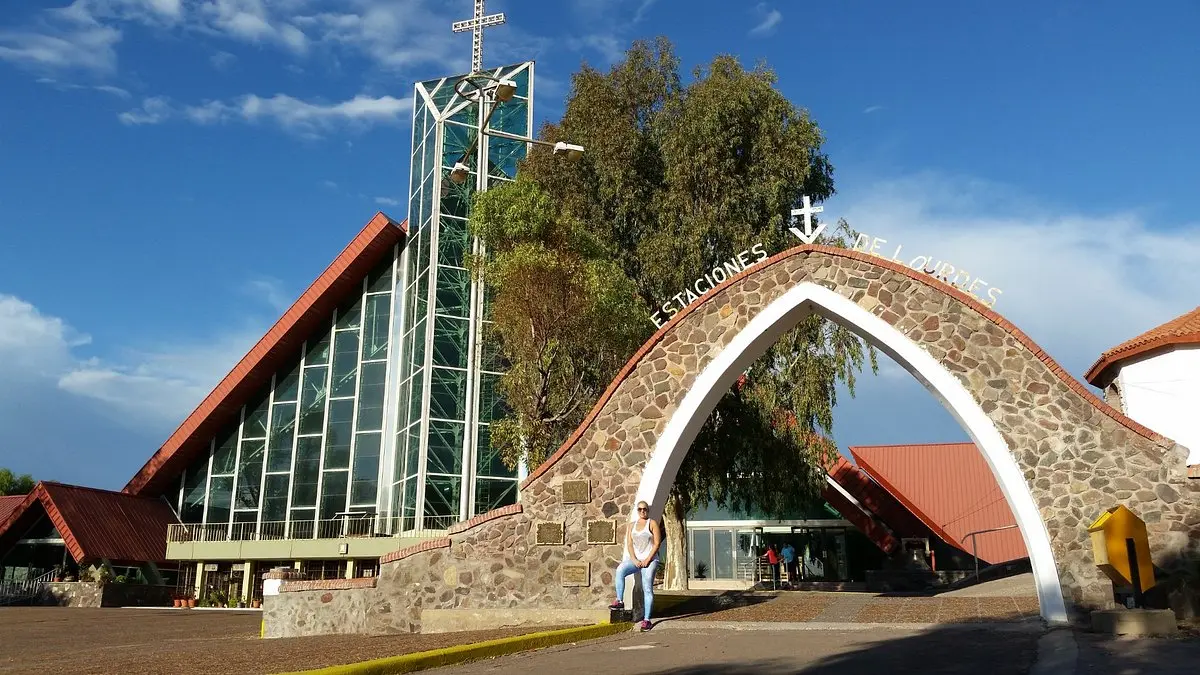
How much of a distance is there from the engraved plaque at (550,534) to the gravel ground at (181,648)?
1436 mm

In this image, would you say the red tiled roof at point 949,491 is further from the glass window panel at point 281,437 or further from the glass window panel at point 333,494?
the glass window panel at point 281,437

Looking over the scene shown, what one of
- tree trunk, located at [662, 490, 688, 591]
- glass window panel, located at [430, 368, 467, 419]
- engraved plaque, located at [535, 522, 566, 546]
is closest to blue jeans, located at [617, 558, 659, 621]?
engraved plaque, located at [535, 522, 566, 546]

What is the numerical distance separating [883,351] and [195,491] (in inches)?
890

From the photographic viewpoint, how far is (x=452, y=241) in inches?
1008

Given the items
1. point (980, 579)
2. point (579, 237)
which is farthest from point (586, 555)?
point (980, 579)

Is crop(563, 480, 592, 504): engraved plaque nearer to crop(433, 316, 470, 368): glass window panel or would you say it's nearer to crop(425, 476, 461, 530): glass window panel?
crop(425, 476, 461, 530): glass window panel

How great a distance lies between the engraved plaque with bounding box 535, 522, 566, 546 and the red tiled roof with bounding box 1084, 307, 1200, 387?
1195 cm

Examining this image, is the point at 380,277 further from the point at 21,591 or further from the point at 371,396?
the point at 21,591

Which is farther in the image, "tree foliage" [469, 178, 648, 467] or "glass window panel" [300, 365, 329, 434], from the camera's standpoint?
"glass window panel" [300, 365, 329, 434]

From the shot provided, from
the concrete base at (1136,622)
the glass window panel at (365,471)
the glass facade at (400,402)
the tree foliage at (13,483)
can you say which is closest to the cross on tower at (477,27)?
the glass facade at (400,402)

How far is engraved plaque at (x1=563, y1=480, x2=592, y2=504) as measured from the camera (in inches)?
476

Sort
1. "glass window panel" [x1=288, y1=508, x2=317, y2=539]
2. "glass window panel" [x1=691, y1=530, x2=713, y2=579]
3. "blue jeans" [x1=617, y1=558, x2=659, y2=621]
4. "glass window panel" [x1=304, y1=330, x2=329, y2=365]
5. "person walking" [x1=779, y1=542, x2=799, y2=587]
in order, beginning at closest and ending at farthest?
"blue jeans" [x1=617, y1=558, x2=659, y2=621] < "person walking" [x1=779, y1=542, x2=799, y2=587] < "glass window panel" [x1=288, y1=508, x2=317, y2=539] < "glass window panel" [x1=304, y1=330, x2=329, y2=365] < "glass window panel" [x1=691, y1=530, x2=713, y2=579]

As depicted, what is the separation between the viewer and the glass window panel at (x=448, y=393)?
24203 mm

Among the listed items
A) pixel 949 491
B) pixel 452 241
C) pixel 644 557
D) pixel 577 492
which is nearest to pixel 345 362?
pixel 452 241
